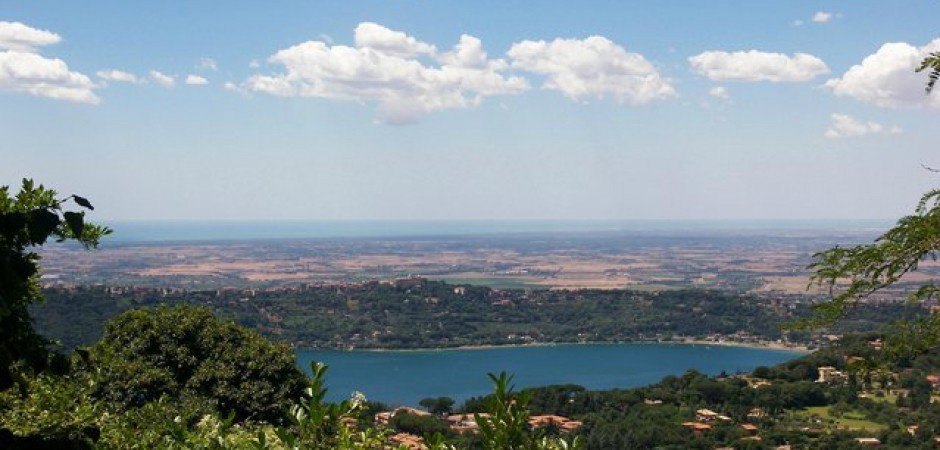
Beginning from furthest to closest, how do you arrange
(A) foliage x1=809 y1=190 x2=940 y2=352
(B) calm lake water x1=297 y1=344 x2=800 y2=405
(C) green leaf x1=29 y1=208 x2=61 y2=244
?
(B) calm lake water x1=297 y1=344 x2=800 y2=405 → (A) foliage x1=809 y1=190 x2=940 y2=352 → (C) green leaf x1=29 y1=208 x2=61 y2=244

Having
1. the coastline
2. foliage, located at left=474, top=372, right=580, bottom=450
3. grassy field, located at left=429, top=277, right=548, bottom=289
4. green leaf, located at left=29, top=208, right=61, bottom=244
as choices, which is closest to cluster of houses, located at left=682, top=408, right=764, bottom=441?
foliage, located at left=474, top=372, right=580, bottom=450

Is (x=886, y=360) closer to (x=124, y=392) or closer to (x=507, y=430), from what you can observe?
(x=507, y=430)

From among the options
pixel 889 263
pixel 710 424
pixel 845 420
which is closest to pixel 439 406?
pixel 710 424

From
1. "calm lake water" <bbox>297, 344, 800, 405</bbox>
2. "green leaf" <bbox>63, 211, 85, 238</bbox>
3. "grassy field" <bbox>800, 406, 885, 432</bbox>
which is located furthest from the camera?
"calm lake water" <bbox>297, 344, 800, 405</bbox>

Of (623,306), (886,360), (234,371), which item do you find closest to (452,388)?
(623,306)

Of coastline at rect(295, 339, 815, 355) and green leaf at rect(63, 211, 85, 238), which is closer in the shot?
green leaf at rect(63, 211, 85, 238)

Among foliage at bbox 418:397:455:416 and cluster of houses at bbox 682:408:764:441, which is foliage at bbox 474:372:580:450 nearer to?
cluster of houses at bbox 682:408:764:441

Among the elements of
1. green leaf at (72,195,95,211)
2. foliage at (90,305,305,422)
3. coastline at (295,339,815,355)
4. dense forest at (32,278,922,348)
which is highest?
green leaf at (72,195,95,211)
